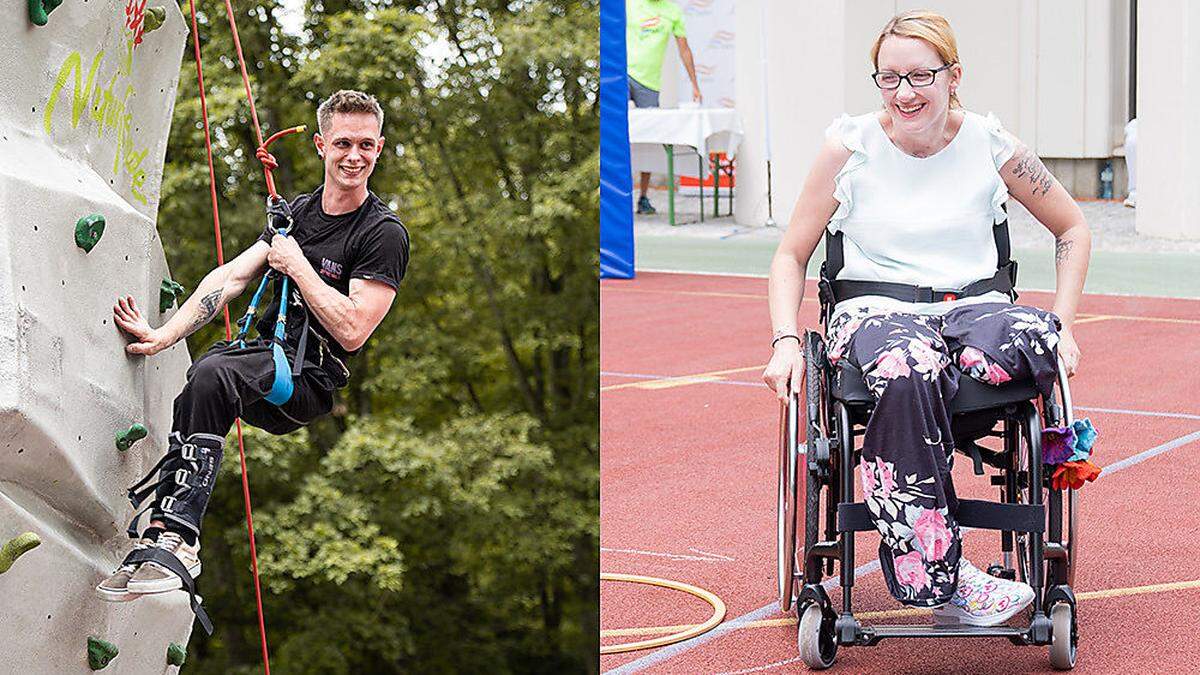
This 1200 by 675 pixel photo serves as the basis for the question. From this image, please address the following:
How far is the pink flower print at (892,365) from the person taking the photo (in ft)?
11.6

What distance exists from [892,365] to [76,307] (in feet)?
5.46

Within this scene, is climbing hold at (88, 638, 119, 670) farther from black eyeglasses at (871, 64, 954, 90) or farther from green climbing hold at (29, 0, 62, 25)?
black eyeglasses at (871, 64, 954, 90)

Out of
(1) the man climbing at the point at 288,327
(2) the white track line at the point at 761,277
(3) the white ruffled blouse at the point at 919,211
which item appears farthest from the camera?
(2) the white track line at the point at 761,277

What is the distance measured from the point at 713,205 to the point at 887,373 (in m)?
14.2

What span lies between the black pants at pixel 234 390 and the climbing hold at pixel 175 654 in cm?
56

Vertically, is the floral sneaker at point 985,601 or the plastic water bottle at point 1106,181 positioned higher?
the plastic water bottle at point 1106,181

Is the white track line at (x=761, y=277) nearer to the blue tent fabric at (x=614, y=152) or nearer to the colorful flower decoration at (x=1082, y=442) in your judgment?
the blue tent fabric at (x=614, y=152)

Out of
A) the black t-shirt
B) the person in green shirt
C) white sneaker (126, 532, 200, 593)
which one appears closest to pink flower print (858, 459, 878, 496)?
the black t-shirt

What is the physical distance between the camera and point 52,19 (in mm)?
2748

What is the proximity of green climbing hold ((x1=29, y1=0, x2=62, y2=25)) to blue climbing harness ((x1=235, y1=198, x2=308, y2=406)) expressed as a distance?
550 mm

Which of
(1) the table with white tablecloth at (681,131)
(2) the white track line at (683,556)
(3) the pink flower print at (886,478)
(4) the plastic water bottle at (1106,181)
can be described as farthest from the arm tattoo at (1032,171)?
(4) the plastic water bottle at (1106,181)

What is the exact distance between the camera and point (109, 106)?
3051 millimetres

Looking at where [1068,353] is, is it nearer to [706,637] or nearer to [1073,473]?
[1073,473]

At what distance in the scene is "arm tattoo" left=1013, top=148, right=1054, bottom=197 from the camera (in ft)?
13.0
